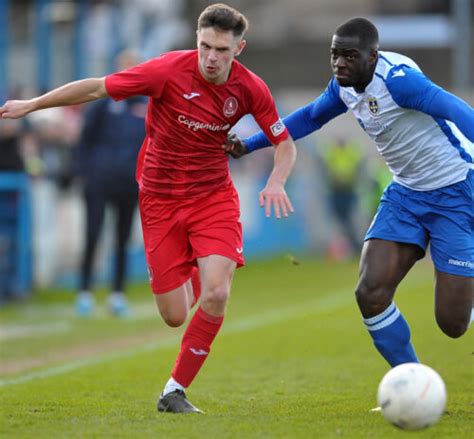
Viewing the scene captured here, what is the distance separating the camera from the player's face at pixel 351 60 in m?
7.31

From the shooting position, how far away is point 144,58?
81.0 ft

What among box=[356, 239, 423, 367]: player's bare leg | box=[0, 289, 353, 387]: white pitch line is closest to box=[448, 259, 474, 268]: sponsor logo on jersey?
box=[356, 239, 423, 367]: player's bare leg

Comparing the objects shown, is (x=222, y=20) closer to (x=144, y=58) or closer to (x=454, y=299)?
(x=454, y=299)

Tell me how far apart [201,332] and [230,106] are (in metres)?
1.42

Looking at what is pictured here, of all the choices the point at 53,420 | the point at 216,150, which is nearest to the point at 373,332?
the point at 216,150

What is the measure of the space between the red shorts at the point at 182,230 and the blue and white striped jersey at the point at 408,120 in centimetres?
54

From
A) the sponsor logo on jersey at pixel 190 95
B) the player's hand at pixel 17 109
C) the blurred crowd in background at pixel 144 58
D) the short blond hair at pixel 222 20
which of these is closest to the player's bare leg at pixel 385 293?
the sponsor logo on jersey at pixel 190 95

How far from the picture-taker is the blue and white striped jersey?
23.8ft

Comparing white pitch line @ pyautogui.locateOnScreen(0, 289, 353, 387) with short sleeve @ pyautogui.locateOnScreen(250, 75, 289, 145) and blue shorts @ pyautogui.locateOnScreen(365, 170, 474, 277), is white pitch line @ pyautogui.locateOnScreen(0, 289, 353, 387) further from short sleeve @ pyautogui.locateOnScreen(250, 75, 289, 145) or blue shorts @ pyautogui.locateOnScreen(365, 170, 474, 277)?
blue shorts @ pyautogui.locateOnScreen(365, 170, 474, 277)

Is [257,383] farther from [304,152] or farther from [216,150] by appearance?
[304,152]

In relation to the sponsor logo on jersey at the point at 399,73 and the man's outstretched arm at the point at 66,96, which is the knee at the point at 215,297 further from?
the sponsor logo on jersey at the point at 399,73

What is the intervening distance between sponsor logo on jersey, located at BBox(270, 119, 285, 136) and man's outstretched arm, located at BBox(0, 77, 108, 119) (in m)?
1.08

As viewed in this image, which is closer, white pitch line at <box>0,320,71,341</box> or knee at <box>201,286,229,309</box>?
knee at <box>201,286,229,309</box>

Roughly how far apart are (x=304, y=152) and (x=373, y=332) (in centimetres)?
2180
